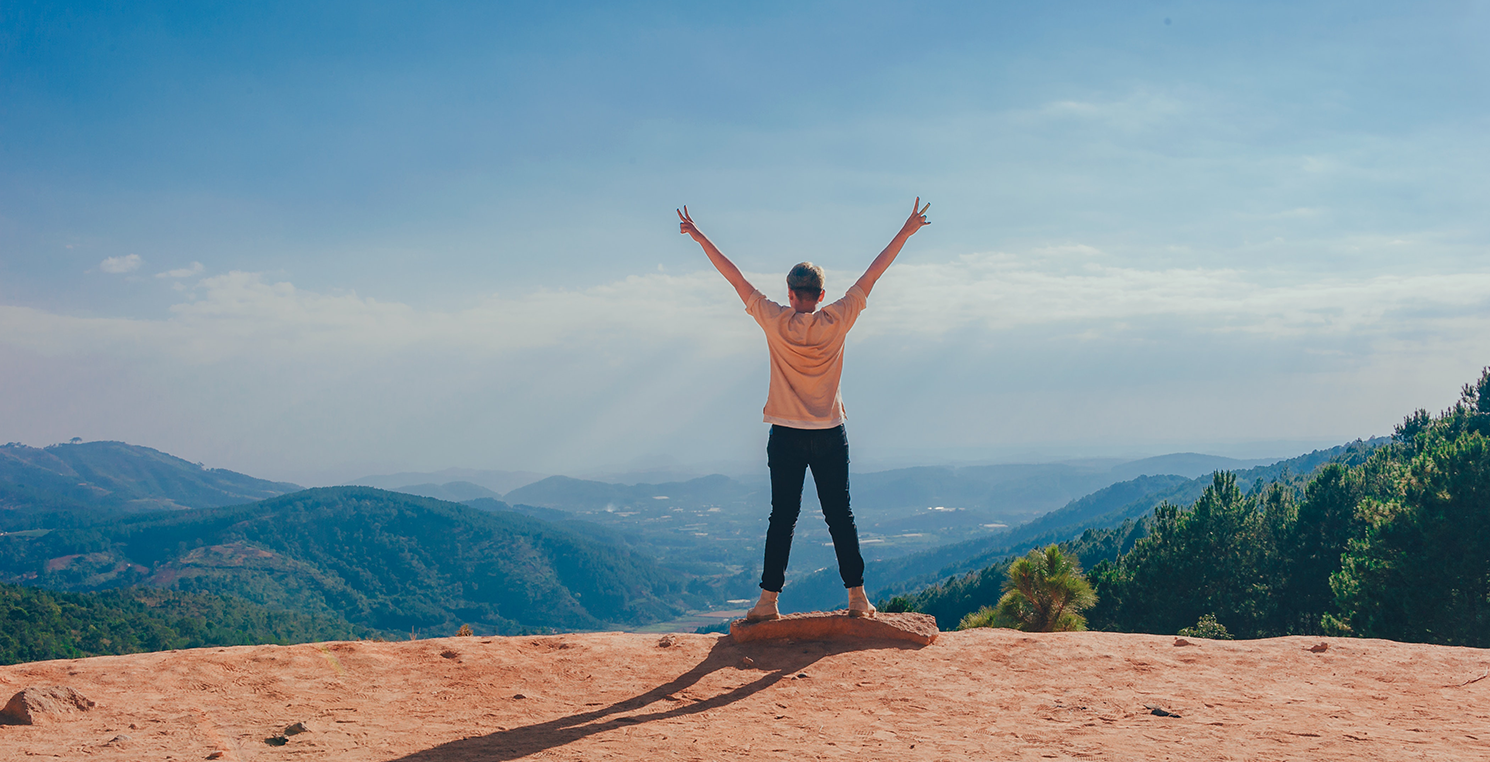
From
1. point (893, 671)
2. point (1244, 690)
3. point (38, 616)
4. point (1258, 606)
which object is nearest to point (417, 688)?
point (893, 671)

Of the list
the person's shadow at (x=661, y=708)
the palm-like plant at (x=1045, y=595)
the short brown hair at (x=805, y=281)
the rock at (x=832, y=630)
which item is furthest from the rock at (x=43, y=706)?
the palm-like plant at (x=1045, y=595)

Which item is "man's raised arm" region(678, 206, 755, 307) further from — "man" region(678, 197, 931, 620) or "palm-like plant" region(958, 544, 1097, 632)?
"palm-like plant" region(958, 544, 1097, 632)

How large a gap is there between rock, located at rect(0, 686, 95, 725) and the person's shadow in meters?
2.56

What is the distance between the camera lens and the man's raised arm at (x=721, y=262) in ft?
22.3

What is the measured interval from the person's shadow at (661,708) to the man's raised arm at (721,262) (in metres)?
3.06

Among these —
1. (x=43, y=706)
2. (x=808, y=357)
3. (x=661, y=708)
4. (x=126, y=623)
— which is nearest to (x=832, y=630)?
(x=661, y=708)

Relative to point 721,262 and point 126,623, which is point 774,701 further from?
point 126,623

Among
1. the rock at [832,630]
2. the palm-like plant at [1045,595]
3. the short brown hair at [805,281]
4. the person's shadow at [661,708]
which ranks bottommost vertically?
the palm-like plant at [1045,595]

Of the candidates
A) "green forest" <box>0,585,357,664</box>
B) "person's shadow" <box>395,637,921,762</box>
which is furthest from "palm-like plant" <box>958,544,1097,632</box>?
"green forest" <box>0,585,357,664</box>

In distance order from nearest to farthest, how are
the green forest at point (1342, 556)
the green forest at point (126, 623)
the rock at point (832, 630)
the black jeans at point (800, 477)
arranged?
the black jeans at point (800, 477) < the rock at point (832, 630) < the green forest at point (1342, 556) < the green forest at point (126, 623)

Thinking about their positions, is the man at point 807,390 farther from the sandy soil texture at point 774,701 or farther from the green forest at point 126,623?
the green forest at point 126,623

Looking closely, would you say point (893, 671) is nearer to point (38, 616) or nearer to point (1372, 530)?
point (1372, 530)

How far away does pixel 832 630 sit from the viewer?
7.14 m

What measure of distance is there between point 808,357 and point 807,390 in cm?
28
